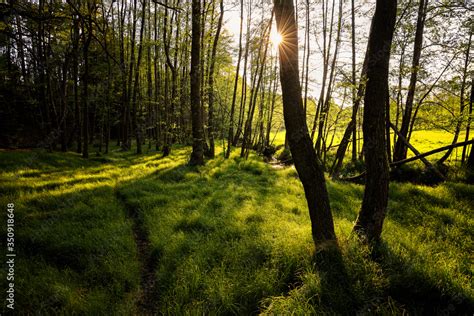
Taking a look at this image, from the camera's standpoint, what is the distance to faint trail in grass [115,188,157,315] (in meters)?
2.90

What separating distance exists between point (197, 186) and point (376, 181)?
5508 millimetres

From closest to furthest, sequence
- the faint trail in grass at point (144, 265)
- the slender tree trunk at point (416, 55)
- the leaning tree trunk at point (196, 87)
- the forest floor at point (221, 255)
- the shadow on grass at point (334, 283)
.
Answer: the shadow on grass at point (334, 283) < the forest floor at point (221, 255) < the faint trail in grass at point (144, 265) < the slender tree trunk at point (416, 55) < the leaning tree trunk at point (196, 87)

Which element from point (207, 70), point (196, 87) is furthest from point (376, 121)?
point (207, 70)

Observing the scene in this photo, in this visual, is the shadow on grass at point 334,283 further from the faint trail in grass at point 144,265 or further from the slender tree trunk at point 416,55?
the slender tree trunk at point 416,55

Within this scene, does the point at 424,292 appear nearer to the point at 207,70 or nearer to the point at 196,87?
the point at 196,87

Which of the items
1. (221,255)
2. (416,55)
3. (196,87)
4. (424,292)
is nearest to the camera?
(424,292)

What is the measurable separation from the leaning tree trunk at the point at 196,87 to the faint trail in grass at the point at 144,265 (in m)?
5.10

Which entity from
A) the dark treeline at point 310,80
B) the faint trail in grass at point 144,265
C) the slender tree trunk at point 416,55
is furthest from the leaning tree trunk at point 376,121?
the slender tree trunk at point 416,55

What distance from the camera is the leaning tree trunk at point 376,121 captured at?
3.10 m

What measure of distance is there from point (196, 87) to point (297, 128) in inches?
318

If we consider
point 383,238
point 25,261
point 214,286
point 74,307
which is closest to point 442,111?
point 383,238

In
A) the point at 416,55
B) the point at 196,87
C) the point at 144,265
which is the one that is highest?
the point at 416,55

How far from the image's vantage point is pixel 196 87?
10234 millimetres

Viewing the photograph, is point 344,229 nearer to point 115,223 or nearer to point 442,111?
point 115,223
